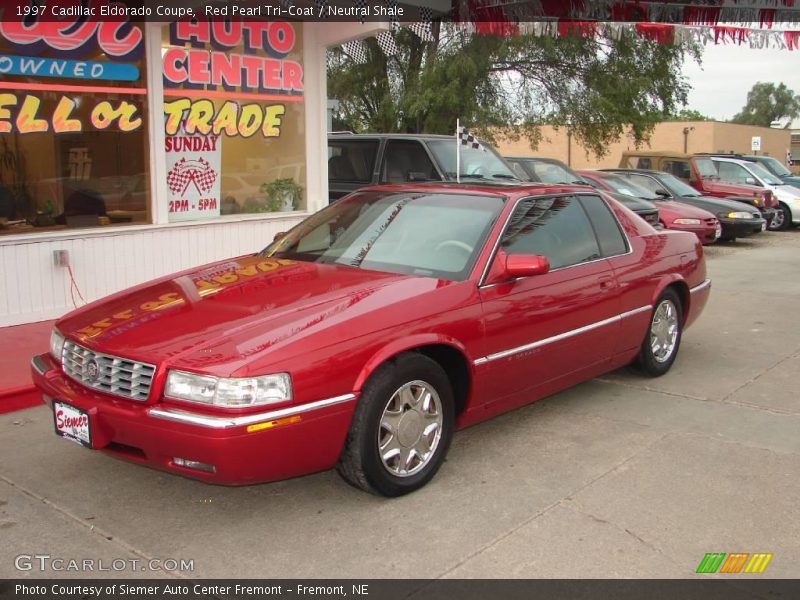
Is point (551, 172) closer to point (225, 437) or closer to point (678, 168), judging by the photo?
point (678, 168)

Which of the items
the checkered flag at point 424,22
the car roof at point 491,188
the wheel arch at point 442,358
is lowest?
the wheel arch at point 442,358

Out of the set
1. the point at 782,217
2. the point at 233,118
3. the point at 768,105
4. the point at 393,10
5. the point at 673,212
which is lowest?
the point at 782,217

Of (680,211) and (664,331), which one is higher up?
(680,211)

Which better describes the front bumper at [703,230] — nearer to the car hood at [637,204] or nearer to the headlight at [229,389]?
the car hood at [637,204]

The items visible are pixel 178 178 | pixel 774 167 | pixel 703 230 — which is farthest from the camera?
pixel 774 167

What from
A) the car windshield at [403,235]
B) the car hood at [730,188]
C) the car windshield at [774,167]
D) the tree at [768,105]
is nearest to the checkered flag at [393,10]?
the car windshield at [403,235]

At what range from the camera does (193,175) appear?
8797mm

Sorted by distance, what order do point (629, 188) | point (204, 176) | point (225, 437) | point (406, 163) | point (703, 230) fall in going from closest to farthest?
point (225, 437) → point (204, 176) → point (406, 163) → point (703, 230) → point (629, 188)

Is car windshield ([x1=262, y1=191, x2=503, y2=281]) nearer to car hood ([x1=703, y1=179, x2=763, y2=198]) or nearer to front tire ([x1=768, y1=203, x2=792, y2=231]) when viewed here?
car hood ([x1=703, y1=179, x2=763, y2=198])

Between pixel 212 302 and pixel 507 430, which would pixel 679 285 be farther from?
pixel 212 302

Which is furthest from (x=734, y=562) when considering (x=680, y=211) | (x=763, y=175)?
(x=763, y=175)

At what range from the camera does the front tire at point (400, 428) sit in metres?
3.84

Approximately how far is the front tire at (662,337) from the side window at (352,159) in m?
5.69

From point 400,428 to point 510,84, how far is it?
15.3 meters
